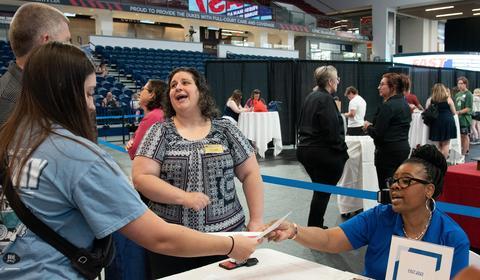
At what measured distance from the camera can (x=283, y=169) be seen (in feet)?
24.8

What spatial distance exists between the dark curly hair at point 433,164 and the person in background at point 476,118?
937 cm

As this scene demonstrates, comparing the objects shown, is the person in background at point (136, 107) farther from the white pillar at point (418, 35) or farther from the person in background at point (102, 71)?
the white pillar at point (418, 35)

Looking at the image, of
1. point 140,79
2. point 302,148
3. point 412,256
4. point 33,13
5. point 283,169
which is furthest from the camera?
point 140,79

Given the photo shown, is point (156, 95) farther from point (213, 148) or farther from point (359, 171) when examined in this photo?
point (359, 171)

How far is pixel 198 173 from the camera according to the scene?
6.54 ft

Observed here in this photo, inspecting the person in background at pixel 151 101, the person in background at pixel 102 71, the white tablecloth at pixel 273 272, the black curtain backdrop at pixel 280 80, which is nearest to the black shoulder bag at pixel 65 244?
the white tablecloth at pixel 273 272

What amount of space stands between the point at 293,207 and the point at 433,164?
3250mm

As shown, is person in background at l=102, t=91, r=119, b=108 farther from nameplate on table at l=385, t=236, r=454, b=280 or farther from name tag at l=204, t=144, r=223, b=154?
nameplate on table at l=385, t=236, r=454, b=280

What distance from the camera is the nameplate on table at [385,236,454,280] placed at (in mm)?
1373

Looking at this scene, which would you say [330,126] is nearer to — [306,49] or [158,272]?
[158,272]

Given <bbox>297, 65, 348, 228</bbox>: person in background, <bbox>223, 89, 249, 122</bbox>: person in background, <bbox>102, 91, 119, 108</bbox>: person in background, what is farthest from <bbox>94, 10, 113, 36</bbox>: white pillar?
<bbox>297, 65, 348, 228</bbox>: person in background

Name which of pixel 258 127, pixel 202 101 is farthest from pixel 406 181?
pixel 258 127

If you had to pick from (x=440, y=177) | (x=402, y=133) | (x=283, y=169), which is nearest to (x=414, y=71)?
(x=283, y=169)

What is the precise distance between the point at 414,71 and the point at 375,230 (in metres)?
11.7
